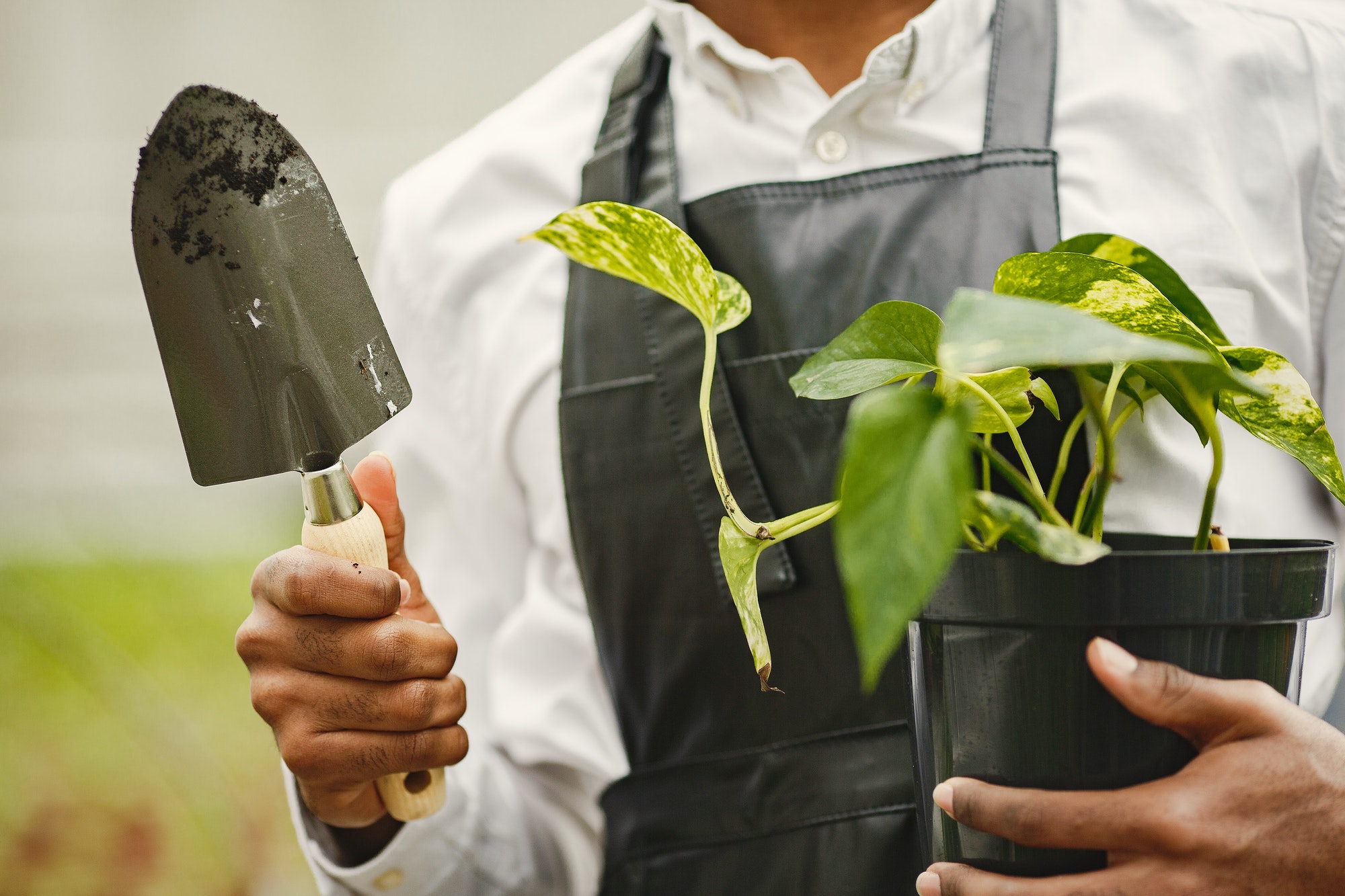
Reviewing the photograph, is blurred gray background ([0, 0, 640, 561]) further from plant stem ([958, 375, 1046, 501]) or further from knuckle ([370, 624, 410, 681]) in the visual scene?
plant stem ([958, 375, 1046, 501])

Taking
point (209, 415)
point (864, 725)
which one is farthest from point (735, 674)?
point (209, 415)

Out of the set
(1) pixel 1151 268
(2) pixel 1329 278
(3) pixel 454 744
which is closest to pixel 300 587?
(3) pixel 454 744

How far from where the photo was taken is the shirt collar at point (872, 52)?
2.33 feet

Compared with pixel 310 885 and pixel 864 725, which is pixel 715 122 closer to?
pixel 864 725

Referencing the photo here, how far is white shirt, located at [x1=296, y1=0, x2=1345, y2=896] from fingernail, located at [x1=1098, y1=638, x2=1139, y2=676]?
319 mm

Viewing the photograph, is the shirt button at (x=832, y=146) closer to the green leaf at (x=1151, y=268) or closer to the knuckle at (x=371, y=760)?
the green leaf at (x=1151, y=268)

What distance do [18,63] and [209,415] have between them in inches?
73.2

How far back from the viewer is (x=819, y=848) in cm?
70

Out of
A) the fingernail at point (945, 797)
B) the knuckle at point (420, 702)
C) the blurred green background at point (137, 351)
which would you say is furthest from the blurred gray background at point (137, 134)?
the fingernail at point (945, 797)

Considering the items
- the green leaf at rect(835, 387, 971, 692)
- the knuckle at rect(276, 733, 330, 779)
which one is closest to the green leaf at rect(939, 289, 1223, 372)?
the green leaf at rect(835, 387, 971, 692)

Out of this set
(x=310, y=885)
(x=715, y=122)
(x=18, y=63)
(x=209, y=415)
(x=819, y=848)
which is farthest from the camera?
(x=18, y=63)

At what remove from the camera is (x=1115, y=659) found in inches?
13.9

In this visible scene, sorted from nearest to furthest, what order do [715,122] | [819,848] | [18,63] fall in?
[819,848]
[715,122]
[18,63]

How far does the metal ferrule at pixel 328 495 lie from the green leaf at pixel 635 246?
0.66 ft
